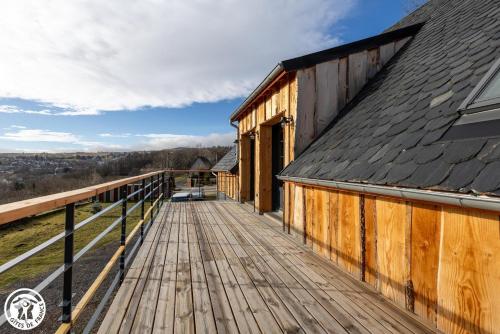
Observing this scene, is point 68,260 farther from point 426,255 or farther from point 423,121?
point 423,121

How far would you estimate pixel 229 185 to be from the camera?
1372 cm

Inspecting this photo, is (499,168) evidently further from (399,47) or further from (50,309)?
(50,309)

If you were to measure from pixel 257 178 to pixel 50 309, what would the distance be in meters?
5.35

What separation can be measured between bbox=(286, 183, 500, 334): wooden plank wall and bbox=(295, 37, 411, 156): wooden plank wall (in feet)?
6.92

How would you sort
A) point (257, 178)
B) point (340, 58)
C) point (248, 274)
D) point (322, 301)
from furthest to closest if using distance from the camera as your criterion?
point (257, 178), point (340, 58), point (248, 274), point (322, 301)

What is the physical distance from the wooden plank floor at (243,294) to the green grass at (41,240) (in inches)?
62.2

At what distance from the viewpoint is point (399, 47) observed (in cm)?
645

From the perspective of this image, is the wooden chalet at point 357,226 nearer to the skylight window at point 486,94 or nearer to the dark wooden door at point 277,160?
the skylight window at point 486,94

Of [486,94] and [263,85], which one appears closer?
[486,94]

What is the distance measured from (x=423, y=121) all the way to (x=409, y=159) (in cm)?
67

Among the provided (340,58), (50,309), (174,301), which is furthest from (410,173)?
(50,309)

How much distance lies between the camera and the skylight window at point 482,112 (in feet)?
7.88

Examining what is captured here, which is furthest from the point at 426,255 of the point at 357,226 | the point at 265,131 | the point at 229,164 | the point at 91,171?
the point at 91,171

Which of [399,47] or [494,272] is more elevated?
[399,47]
